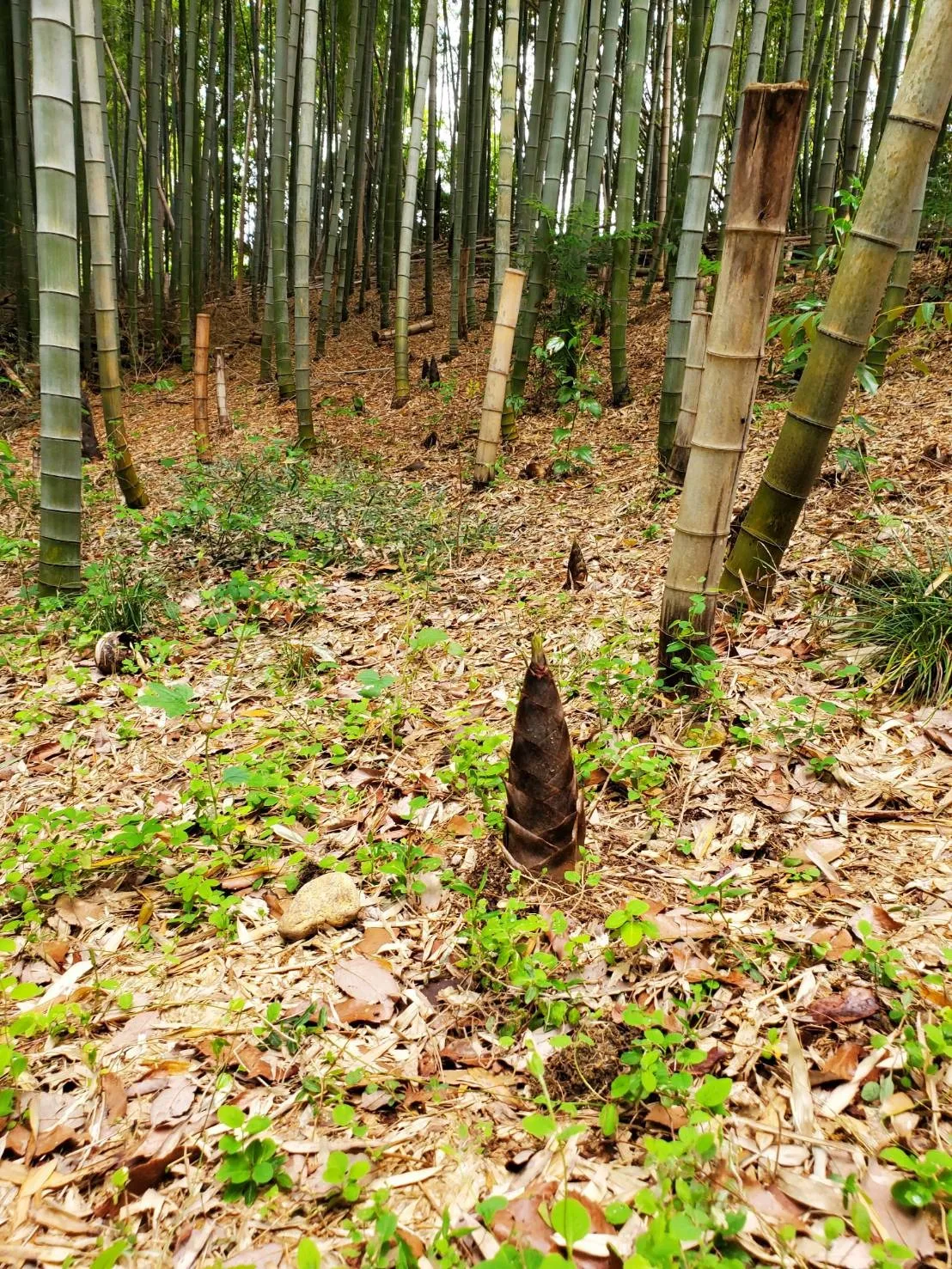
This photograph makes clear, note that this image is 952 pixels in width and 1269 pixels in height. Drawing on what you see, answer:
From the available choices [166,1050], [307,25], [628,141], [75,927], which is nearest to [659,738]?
[166,1050]

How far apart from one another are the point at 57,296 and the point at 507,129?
3569mm

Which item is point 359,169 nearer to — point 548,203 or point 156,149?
point 156,149

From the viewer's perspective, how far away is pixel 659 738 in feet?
6.93

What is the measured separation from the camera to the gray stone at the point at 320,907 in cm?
162

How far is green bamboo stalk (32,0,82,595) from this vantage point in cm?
290

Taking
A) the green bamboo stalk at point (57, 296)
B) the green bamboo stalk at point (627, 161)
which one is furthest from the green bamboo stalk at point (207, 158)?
the green bamboo stalk at point (57, 296)

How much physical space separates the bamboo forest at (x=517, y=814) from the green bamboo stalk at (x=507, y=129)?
12 cm

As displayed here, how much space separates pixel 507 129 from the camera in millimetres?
5273

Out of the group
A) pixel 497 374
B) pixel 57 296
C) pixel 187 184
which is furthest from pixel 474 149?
pixel 57 296

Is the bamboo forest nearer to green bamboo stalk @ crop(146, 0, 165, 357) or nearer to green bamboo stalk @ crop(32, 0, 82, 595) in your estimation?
green bamboo stalk @ crop(32, 0, 82, 595)

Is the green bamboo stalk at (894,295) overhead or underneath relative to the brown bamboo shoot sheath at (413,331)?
overhead

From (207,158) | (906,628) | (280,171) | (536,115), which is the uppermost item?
(536,115)

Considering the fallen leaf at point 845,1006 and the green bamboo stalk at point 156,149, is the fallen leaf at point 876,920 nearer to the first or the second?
the fallen leaf at point 845,1006

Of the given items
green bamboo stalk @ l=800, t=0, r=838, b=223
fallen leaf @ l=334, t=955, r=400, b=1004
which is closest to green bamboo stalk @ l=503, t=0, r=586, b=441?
green bamboo stalk @ l=800, t=0, r=838, b=223
